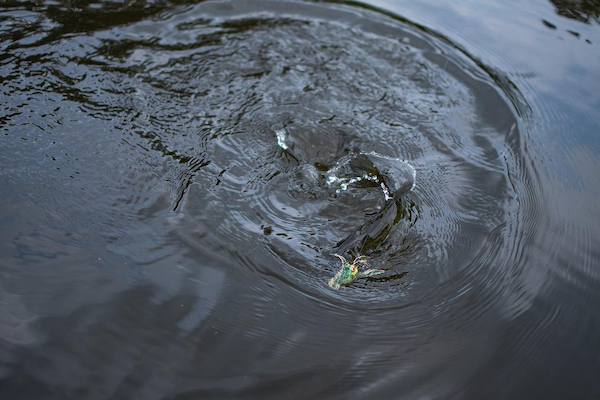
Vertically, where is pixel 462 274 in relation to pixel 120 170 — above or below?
above

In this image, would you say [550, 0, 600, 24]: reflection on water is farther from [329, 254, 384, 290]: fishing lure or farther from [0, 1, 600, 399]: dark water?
[329, 254, 384, 290]: fishing lure

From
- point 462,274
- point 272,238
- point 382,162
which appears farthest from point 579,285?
point 272,238

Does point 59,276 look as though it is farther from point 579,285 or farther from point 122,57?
point 579,285

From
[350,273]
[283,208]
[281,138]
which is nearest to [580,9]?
[281,138]

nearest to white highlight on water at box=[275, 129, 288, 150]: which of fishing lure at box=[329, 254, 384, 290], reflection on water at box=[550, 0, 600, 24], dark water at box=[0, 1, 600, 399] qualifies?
dark water at box=[0, 1, 600, 399]

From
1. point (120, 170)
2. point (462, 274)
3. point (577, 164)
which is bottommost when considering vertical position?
point (120, 170)

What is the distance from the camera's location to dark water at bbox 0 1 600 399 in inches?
78.6

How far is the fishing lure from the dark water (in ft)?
0.13

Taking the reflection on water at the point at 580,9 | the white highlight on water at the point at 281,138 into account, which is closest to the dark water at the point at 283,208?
the white highlight on water at the point at 281,138

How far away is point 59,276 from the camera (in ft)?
7.14

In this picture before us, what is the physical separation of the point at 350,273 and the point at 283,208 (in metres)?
0.60

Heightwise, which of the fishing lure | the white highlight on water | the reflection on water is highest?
the reflection on water

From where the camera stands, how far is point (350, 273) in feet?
7.70

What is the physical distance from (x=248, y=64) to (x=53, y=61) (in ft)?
4.67
